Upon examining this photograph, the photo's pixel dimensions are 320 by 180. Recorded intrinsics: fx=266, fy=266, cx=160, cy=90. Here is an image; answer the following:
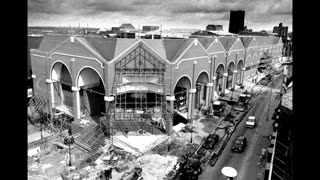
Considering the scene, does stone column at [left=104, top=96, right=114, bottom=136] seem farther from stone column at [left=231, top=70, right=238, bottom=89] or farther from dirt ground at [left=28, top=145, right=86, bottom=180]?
stone column at [left=231, top=70, right=238, bottom=89]

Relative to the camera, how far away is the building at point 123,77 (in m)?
35.4

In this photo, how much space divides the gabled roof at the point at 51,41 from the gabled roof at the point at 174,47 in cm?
1527

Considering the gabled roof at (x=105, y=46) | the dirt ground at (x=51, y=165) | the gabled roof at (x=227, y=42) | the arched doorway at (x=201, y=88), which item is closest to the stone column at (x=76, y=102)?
the gabled roof at (x=105, y=46)

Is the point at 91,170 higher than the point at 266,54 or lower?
lower

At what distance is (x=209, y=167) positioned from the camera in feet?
93.2

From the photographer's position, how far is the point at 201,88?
159 ft

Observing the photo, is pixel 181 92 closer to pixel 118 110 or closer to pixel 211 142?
pixel 118 110

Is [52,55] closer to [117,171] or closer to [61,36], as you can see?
[61,36]

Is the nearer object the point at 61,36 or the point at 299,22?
the point at 299,22

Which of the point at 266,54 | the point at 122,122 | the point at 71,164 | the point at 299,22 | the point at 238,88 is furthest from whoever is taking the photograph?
the point at 266,54
